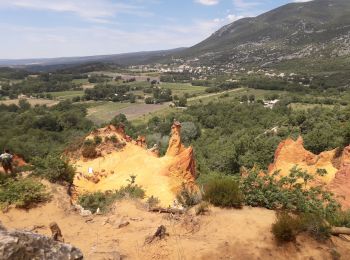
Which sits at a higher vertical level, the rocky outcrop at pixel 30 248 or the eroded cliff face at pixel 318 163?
the rocky outcrop at pixel 30 248

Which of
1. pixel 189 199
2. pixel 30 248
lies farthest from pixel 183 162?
pixel 30 248

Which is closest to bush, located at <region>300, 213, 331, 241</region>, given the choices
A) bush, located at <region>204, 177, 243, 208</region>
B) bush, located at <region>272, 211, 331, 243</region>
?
bush, located at <region>272, 211, 331, 243</region>

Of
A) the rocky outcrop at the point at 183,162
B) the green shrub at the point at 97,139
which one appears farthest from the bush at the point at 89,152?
the rocky outcrop at the point at 183,162

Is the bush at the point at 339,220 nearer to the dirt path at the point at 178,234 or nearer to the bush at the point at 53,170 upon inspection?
the dirt path at the point at 178,234

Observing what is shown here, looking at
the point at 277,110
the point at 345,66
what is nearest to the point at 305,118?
the point at 277,110

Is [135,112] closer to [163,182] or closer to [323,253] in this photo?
[163,182]

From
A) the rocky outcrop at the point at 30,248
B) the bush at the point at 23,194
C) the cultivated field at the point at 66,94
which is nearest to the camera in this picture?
→ the rocky outcrop at the point at 30,248
